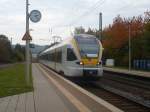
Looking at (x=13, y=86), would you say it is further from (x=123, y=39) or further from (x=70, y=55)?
(x=123, y=39)

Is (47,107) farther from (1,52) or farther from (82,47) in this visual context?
(1,52)

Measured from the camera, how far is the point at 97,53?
2684 centimetres

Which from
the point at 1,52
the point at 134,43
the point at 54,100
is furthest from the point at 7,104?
the point at 1,52

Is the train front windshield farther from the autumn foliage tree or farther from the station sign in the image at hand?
the autumn foliage tree

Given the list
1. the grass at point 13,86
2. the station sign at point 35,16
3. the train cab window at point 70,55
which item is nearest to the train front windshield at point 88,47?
the train cab window at point 70,55

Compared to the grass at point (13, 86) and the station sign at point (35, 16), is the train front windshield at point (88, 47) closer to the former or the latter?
the grass at point (13, 86)

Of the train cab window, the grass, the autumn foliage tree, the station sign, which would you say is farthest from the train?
the autumn foliage tree

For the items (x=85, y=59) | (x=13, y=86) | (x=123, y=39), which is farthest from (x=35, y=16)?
(x=123, y=39)

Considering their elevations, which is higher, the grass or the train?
the train

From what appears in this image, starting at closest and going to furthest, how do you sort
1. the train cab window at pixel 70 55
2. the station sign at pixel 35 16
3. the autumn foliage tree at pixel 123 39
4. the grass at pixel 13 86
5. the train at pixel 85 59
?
the grass at pixel 13 86, the station sign at pixel 35 16, the train at pixel 85 59, the train cab window at pixel 70 55, the autumn foliage tree at pixel 123 39

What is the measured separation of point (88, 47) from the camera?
27.1 m

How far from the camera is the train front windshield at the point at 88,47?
2669 centimetres

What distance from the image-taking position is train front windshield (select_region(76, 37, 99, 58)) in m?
26.7

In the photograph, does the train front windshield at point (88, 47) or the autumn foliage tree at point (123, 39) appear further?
the autumn foliage tree at point (123, 39)
